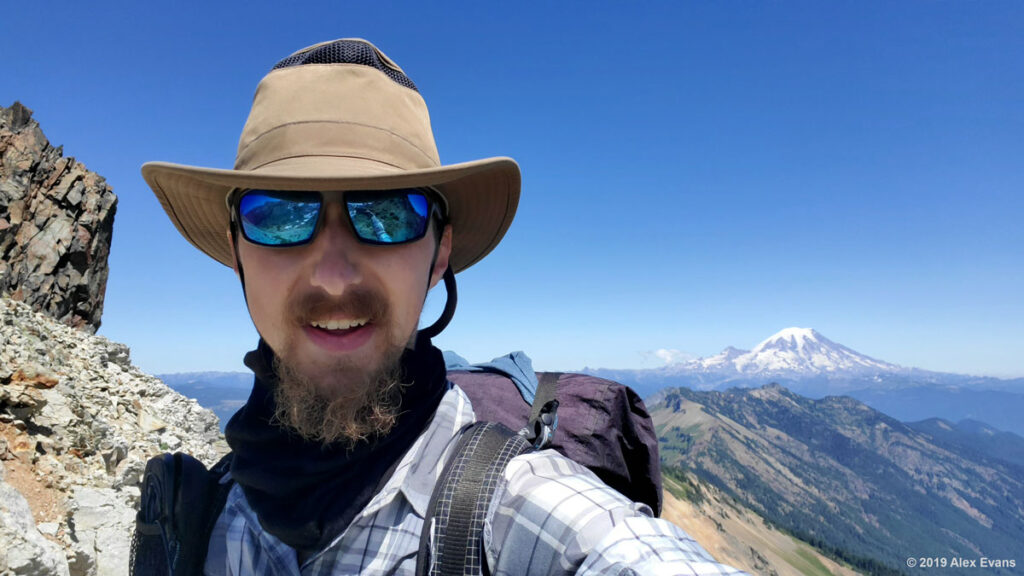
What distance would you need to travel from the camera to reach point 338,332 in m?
2.20

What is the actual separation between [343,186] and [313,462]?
1244 mm

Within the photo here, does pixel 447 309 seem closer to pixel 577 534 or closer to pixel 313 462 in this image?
pixel 313 462

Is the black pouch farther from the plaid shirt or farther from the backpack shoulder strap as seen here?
the backpack shoulder strap

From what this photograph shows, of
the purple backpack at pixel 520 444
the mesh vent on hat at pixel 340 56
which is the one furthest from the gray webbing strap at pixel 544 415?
the mesh vent on hat at pixel 340 56

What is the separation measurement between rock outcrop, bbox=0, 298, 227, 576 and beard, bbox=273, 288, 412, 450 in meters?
4.34

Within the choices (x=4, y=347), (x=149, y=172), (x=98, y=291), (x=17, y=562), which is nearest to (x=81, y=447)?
(x=4, y=347)

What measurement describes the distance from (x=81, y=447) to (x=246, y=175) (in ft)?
33.5

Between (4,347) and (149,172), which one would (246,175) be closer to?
(149,172)

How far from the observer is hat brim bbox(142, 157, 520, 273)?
208 centimetres

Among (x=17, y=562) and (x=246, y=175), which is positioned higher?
(x=246, y=175)

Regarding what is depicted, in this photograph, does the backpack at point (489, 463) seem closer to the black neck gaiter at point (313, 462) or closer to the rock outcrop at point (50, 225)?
the black neck gaiter at point (313, 462)

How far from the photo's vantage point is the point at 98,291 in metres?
31.0

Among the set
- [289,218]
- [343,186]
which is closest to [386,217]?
[343,186]

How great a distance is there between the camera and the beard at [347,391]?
2.13 m
